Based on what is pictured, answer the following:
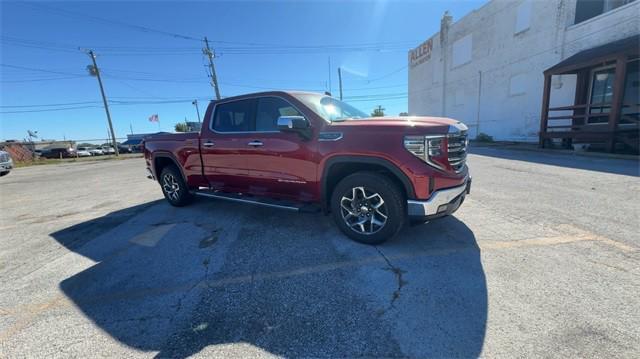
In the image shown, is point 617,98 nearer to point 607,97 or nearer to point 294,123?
point 607,97

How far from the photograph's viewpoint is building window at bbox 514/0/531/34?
15.9m

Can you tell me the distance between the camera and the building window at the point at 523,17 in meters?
15.9

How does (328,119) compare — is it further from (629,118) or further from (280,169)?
(629,118)

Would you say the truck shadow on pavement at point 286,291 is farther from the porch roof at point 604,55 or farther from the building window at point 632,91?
the building window at point 632,91

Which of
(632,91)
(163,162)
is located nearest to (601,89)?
(632,91)

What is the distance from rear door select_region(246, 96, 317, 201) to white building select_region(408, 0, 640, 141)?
14477 mm

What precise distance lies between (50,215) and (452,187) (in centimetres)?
764

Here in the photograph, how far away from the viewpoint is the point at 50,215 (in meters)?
5.91

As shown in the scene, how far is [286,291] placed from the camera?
8.57ft

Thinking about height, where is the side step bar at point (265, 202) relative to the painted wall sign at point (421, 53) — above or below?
below

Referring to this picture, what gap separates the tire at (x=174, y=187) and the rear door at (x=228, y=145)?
A: 0.83m

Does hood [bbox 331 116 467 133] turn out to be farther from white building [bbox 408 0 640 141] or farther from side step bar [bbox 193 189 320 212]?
white building [bbox 408 0 640 141]

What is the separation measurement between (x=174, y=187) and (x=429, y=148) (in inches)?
193

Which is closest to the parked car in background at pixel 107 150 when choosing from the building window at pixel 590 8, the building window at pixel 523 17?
the building window at pixel 523 17
